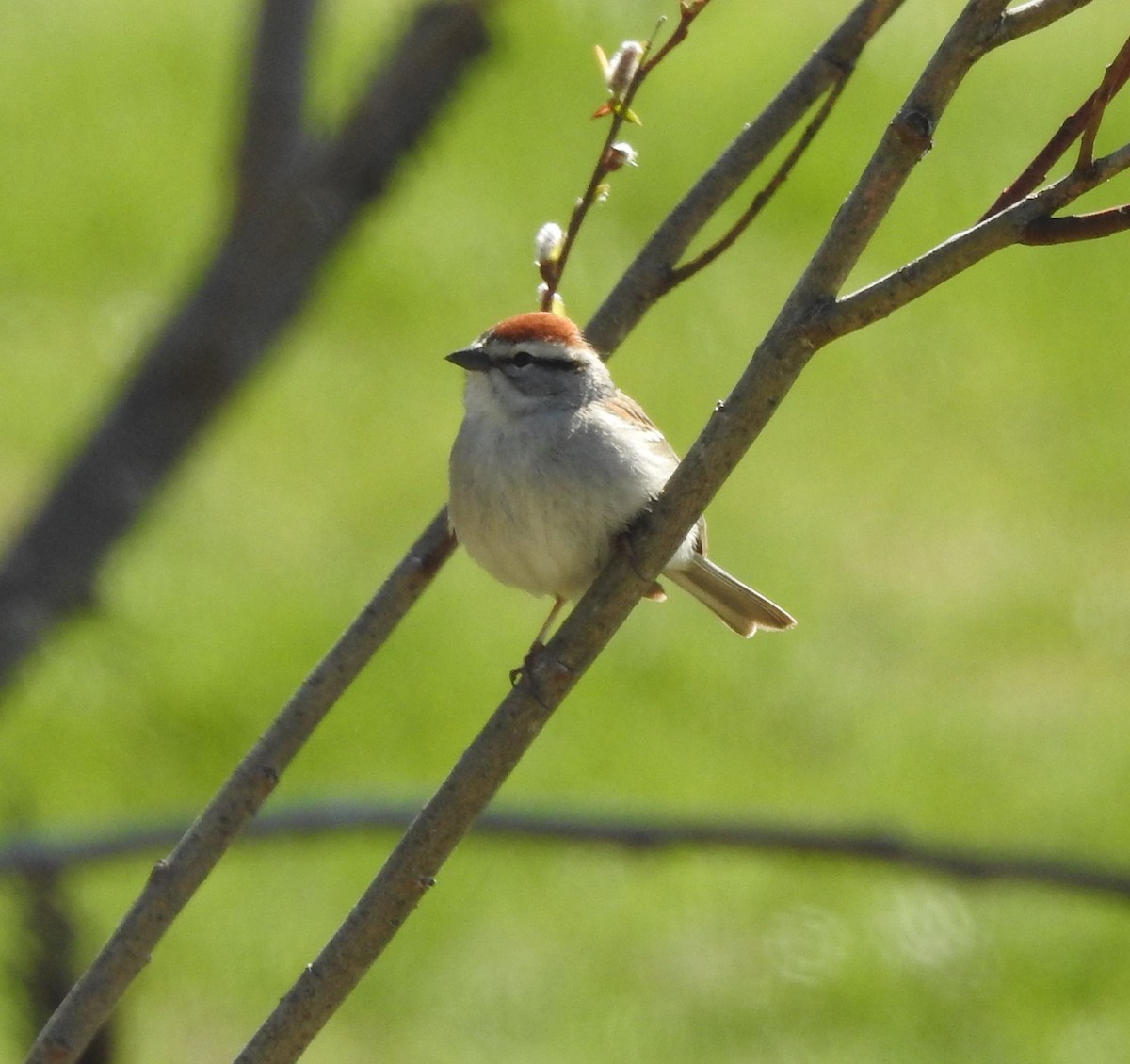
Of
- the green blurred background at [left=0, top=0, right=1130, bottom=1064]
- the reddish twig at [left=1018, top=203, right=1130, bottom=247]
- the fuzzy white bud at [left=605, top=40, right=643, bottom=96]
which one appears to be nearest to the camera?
the reddish twig at [left=1018, top=203, right=1130, bottom=247]

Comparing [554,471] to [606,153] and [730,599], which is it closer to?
[730,599]

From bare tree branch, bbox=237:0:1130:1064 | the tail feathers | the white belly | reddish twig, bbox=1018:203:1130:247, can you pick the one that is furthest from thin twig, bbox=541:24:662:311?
the tail feathers

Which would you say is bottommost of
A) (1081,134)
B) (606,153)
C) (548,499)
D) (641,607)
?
(641,607)

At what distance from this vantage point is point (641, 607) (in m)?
8.09

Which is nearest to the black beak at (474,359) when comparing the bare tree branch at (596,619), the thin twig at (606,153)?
the thin twig at (606,153)

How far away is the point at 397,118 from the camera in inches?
134

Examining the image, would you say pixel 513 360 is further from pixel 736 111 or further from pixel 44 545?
pixel 736 111

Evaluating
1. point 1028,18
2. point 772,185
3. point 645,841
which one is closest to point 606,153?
point 772,185

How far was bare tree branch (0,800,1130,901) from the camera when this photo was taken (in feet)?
10.4

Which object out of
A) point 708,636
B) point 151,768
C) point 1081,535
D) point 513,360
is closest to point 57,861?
point 513,360

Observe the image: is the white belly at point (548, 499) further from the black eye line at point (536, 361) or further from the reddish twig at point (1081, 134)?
the reddish twig at point (1081, 134)

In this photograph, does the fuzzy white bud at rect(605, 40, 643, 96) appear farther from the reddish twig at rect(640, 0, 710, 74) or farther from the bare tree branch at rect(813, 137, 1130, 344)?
the bare tree branch at rect(813, 137, 1130, 344)

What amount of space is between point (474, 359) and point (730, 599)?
744mm

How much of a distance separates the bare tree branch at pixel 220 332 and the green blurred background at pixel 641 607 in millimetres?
123
